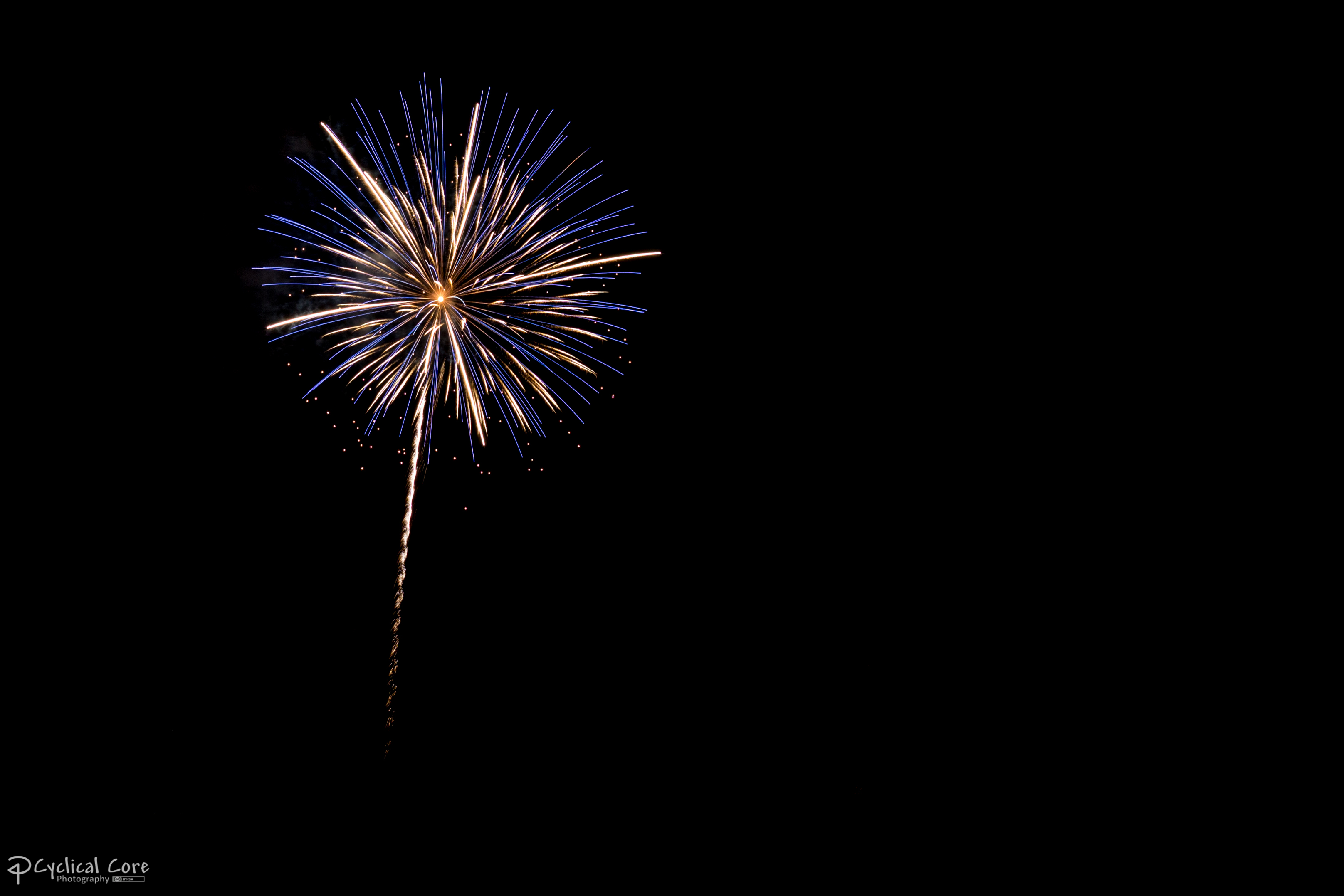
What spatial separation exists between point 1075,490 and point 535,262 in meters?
6.64

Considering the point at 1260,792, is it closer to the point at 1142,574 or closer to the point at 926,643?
the point at 1142,574

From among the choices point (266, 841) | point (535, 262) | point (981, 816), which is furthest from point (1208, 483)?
point (266, 841)

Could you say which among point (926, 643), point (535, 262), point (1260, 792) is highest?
point (535, 262)

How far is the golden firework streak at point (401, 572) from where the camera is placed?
5.38m

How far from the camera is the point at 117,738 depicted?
6.64 meters

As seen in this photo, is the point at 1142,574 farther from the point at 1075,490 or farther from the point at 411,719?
the point at 411,719

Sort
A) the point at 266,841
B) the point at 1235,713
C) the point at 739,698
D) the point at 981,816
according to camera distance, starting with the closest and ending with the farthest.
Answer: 1. the point at 266,841
2. the point at 981,816
3. the point at 1235,713
4. the point at 739,698

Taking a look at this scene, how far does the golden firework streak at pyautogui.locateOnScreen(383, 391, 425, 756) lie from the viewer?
5.38 metres

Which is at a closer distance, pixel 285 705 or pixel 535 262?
pixel 535 262

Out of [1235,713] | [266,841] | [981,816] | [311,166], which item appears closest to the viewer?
[311,166]

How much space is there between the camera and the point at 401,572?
19.7 ft

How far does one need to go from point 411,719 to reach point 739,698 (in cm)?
374

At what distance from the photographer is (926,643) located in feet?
25.1

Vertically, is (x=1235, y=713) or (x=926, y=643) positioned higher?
(x=926, y=643)
